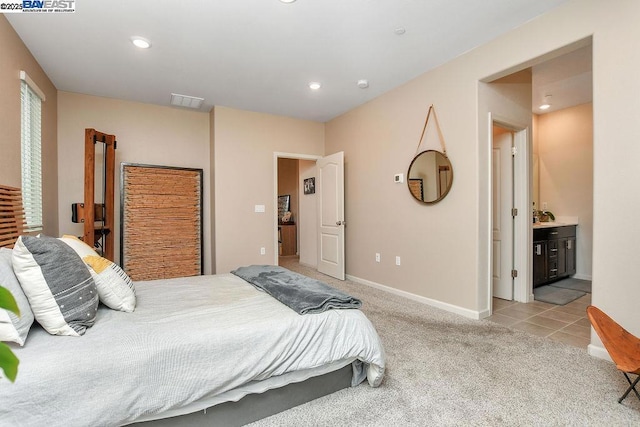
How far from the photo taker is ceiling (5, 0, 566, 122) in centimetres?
242

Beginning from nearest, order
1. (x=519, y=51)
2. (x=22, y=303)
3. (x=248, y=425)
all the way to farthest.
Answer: (x=22, y=303) < (x=248, y=425) < (x=519, y=51)

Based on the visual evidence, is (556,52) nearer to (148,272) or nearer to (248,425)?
(248,425)

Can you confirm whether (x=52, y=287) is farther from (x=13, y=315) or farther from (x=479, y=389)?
(x=479, y=389)

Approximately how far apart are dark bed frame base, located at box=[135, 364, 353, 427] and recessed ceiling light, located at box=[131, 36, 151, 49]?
3011 mm

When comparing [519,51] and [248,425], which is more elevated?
[519,51]

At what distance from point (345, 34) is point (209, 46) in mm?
1291

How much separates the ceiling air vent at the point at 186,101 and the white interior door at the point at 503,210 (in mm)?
3963

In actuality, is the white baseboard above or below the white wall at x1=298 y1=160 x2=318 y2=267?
below

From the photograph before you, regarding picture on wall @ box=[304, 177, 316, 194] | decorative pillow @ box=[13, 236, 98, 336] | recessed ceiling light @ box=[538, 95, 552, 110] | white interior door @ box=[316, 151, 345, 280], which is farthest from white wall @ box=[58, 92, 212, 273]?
recessed ceiling light @ box=[538, 95, 552, 110]

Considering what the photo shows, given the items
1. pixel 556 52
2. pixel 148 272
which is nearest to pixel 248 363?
pixel 556 52

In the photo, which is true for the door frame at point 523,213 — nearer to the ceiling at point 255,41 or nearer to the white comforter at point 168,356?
the ceiling at point 255,41

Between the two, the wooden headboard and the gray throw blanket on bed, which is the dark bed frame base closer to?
the gray throw blanket on bed

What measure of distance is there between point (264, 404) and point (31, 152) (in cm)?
346

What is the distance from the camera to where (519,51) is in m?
2.70
